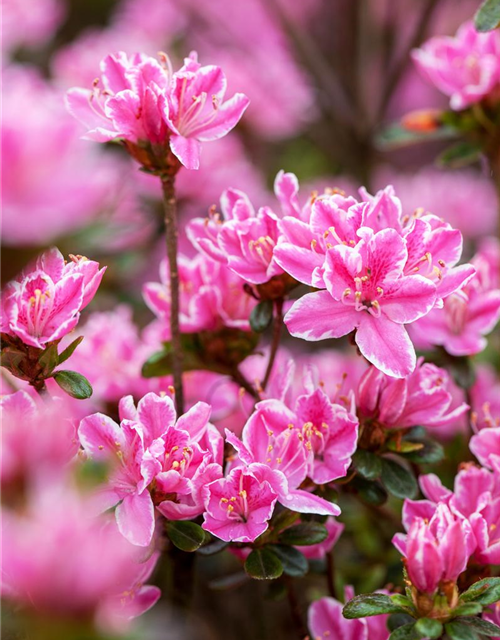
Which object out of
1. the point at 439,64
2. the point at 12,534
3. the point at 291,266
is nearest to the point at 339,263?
the point at 291,266

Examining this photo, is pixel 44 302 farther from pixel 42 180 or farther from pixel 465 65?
pixel 465 65

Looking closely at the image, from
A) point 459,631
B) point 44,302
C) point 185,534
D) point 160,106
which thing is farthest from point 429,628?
point 160,106

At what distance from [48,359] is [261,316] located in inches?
10.2

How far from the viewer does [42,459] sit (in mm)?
650

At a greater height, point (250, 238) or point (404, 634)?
point (250, 238)

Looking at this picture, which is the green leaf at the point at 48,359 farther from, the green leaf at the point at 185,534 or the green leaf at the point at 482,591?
the green leaf at the point at 482,591

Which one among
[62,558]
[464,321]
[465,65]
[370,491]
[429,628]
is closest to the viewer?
[62,558]

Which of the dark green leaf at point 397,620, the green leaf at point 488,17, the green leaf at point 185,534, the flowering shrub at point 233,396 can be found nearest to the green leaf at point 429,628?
the flowering shrub at point 233,396

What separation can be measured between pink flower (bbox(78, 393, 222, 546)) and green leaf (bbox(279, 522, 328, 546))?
0.40ft

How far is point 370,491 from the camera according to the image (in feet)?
3.34

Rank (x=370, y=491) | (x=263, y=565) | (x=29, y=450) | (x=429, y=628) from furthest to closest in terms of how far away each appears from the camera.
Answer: (x=370, y=491)
(x=263, y=565)
(x=429, y=628)
(x=29, y=450)

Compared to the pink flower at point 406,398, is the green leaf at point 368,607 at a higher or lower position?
lower

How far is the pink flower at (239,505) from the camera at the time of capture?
34.3 inches

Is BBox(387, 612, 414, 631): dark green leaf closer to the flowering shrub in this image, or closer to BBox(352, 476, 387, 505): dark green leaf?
the flowering shrub
